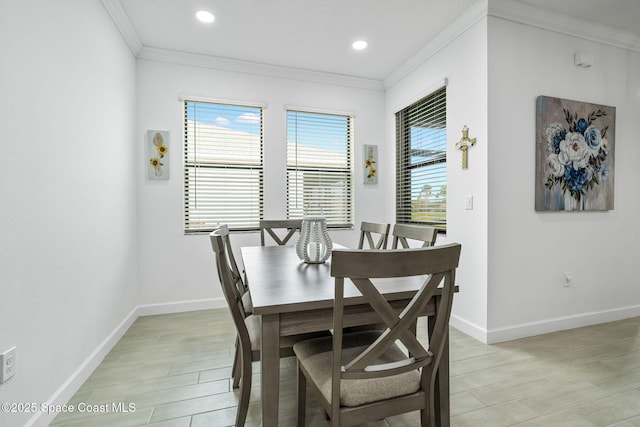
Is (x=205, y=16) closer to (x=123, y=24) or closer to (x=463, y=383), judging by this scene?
(x=123, y=24)

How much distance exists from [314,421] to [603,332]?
270cm

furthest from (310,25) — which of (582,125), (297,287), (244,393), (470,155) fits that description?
(244,393)

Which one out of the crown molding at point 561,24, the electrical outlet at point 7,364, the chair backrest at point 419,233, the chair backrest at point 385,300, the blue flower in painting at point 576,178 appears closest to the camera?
the chair backrest at point 385,300

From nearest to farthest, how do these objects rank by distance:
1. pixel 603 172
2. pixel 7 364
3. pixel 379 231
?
pixel 7 364
pixel 379 231
pixel 603 172

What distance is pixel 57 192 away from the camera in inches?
64.2

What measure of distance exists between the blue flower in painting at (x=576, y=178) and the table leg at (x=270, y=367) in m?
2.87

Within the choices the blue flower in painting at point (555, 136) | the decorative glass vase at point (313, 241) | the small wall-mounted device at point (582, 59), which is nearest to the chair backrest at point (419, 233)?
the decorative glass vase at point (313, 241)

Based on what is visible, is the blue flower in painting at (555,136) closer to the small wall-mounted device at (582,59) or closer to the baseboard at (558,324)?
the small wall-mounted device at (582,59)

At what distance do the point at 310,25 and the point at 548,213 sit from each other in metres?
2.64

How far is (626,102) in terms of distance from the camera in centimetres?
291

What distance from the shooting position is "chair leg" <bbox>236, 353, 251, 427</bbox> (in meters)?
1.39

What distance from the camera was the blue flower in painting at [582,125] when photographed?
2666 mm

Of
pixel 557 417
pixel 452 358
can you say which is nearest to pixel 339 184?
pixel 452 358

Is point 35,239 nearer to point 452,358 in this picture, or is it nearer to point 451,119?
point 452,358
